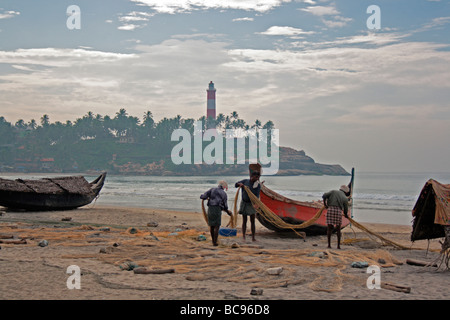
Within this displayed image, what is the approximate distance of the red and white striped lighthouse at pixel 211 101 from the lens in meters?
159

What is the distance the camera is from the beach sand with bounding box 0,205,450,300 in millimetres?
6887

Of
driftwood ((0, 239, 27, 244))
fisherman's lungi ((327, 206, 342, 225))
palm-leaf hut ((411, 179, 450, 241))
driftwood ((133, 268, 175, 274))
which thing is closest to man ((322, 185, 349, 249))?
fisherman's lungi ((327, 206, 342, 225))

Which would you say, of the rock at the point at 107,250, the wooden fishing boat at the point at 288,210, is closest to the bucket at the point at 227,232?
the wooden fishing boat at the point at 288,210

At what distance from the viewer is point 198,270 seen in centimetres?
859

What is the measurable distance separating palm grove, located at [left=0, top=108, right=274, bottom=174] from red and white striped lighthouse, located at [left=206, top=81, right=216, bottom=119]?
2.18 meters

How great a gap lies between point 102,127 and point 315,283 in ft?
528

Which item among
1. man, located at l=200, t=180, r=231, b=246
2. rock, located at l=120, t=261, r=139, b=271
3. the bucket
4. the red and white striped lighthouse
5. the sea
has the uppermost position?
the red and white striped lighthouse

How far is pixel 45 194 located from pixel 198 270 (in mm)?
14985

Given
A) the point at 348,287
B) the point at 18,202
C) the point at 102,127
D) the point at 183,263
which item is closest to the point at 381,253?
the point at 348,287

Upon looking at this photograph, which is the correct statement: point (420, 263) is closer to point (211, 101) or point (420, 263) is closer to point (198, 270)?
point (198, 270)

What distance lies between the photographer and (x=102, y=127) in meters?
162

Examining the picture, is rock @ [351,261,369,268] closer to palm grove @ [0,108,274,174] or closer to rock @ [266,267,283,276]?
rock @ [266,267,283,276]

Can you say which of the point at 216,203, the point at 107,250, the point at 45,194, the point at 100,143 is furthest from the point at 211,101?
the point at 107,250
